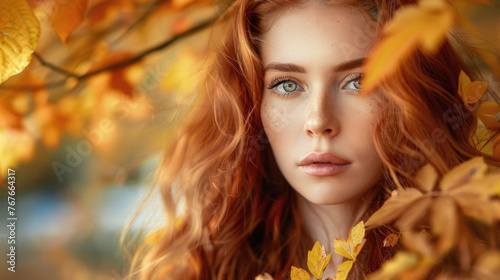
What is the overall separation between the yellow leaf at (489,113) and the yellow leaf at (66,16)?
2.89ft

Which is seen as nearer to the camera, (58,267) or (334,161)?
(334,161)

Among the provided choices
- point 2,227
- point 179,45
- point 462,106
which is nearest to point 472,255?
point 462,106

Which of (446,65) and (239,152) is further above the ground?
(446,65)

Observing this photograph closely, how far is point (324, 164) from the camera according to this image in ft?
3.42

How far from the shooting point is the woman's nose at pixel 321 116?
994mm

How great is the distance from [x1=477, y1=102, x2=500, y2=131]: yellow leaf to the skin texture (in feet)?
0.79

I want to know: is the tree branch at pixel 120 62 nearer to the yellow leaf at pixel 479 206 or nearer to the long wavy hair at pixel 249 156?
the long wavy hair at pixel 249 156

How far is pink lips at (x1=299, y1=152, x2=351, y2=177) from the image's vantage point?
1031mm

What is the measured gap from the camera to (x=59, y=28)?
116 centimetres

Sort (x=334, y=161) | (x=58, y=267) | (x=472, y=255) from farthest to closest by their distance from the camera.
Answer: (x=58, y=267) < (x=334, y=161) < (x=472, y=255)

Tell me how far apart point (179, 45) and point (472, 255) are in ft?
2.85

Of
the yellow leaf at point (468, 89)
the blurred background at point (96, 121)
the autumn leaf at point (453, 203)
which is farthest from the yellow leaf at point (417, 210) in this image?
the blurred background at point (96, 121)

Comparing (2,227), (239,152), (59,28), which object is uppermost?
(59,28)

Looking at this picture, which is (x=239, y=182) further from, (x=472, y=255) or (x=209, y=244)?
(x=472, y=255)
